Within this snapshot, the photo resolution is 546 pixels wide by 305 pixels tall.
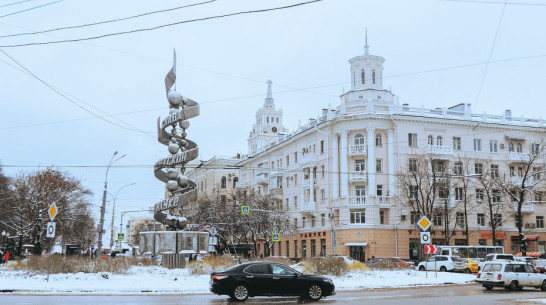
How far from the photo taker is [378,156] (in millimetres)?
59375

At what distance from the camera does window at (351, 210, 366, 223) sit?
192ft

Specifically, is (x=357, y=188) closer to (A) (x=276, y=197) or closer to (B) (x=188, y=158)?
(A) (x=276, y=197)

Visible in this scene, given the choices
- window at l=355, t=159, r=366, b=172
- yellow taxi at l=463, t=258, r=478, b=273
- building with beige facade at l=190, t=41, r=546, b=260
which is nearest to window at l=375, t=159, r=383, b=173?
building with beige facade at l=190, t=41, r=546, b=260

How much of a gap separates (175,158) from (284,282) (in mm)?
11784

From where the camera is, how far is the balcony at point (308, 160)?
216 feet

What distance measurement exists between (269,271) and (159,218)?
1190 cm

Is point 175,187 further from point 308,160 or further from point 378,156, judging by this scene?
point 308,160

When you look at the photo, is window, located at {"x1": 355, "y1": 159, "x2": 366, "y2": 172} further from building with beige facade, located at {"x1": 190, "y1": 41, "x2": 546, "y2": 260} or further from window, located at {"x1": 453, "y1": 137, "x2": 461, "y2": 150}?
window, located at {"x1": 453, "y1": 137, "x2": 461, "y2": 150}

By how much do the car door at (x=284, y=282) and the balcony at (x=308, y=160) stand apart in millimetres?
46664

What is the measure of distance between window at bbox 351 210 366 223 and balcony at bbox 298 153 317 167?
9124 mm

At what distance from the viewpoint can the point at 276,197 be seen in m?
76.1

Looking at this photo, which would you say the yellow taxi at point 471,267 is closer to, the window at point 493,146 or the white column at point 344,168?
the white column at point 344,168

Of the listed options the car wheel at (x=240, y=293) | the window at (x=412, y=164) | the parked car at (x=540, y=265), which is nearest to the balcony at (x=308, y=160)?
the window at (x=412, y=164)

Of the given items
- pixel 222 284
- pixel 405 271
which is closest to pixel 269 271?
pixel 222 284
